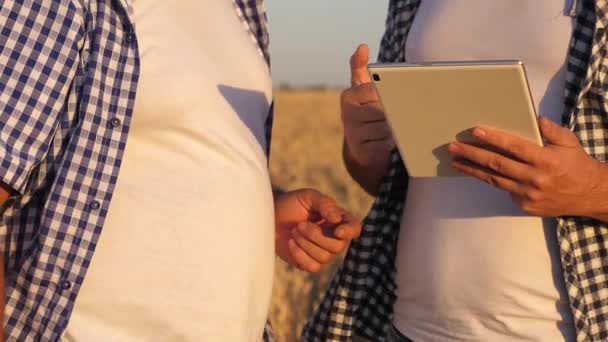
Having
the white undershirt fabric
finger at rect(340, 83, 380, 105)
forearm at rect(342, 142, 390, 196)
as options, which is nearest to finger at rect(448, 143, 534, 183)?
the white undershirt fabric

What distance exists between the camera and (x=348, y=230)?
3088 millimetres

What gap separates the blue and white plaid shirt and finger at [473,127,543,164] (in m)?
0.76

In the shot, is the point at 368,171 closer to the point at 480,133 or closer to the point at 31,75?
the point at 480,133

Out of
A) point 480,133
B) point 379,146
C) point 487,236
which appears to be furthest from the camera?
point 379,146

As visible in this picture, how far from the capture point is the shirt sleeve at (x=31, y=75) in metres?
2.46

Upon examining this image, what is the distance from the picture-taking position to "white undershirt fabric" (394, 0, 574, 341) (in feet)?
9.45

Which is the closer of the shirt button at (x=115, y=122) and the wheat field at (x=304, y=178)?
the shirt button at (x=115, y=122)

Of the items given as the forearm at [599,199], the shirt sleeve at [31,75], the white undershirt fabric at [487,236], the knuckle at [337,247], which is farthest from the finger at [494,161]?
the shirt sleeve at [31,75]

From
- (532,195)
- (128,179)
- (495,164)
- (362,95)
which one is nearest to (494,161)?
(495,164)

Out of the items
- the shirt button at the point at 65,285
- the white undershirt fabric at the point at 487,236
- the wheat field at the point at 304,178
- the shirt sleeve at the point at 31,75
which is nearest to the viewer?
the shirt sleeve at the point at 31,75

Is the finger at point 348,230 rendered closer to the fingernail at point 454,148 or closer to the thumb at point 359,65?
the thumb at point 359,65

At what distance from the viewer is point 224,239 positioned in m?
2.80

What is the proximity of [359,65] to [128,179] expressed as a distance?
738 millimetres

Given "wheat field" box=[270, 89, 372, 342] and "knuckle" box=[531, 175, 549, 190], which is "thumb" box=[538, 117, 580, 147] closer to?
"knuckle" box=[531, 175, 549, 190]
